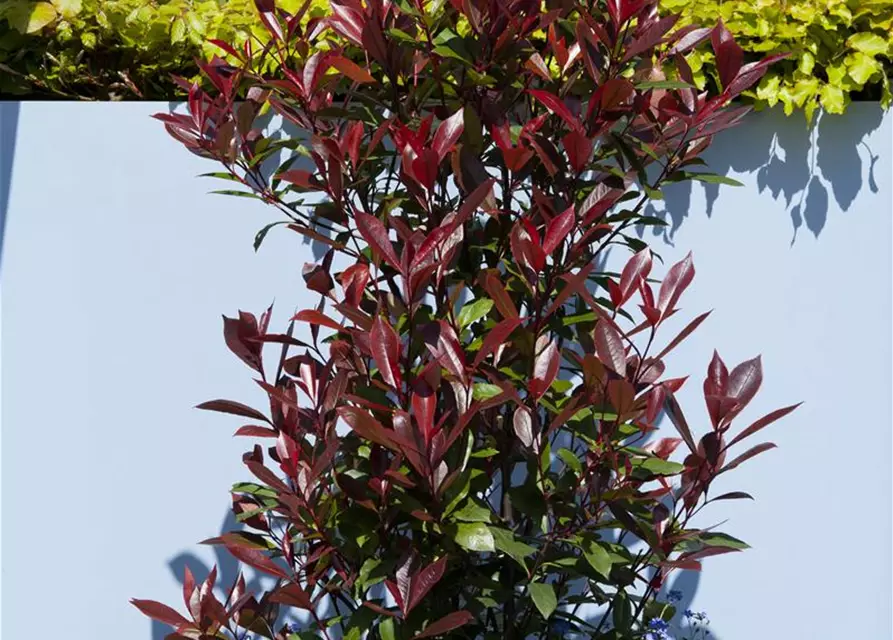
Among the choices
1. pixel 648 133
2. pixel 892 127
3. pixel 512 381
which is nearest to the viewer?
pixel 512 381

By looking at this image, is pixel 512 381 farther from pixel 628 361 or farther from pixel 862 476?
pixel 862 476

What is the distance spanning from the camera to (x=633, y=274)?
7.68ft

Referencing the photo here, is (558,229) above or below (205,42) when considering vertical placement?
below

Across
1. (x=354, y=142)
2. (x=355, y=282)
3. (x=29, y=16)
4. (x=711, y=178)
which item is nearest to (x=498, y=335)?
(x=355, y=282)

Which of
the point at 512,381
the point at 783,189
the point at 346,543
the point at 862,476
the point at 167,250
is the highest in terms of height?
the point at 783,189

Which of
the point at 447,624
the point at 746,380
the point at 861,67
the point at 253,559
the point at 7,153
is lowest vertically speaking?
the point at 447,624

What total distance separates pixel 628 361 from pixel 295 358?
750 millimetres

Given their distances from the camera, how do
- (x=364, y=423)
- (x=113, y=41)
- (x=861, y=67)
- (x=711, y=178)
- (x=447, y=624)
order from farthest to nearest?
(x=113, y=41) < (x=861, y=67) < (x=711, y=178) < (x=447, y=624) < (x=364, y=423)

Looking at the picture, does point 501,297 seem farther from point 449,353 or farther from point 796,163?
point 796,163

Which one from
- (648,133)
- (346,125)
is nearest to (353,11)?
(346,125)

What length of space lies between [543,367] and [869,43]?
1.48m

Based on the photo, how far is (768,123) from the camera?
3145 mm

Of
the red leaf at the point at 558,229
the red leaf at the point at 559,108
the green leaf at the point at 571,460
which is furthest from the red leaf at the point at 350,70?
the green leaf at the point at 571,460

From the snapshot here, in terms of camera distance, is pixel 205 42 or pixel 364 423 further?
pixel 205 42
